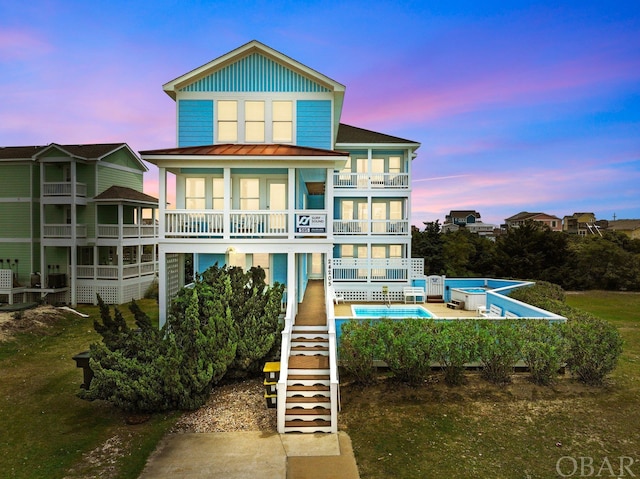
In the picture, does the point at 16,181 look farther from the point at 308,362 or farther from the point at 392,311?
the point at 308,362

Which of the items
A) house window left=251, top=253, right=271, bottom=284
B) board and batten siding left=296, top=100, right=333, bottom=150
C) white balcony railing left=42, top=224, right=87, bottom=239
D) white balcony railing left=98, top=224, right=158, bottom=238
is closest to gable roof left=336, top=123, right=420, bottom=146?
board and batten siding left=296, top=100, right=333, bottom=150

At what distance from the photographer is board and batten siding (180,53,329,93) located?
16.1m

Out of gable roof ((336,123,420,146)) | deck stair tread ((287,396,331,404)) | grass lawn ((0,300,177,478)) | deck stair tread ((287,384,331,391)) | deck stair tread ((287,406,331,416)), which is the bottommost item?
grass lawn ((0,300,177,478))

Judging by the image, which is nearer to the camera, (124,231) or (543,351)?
(543,351)

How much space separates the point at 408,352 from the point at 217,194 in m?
9.35

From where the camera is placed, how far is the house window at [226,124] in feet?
52.7

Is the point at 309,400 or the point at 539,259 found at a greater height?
the point at 539,259

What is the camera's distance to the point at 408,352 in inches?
396

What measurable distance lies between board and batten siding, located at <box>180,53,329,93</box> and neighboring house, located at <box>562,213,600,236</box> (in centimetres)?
9897

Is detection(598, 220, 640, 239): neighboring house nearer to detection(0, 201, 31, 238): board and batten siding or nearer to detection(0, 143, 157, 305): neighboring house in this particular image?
detection(0, 143, 157, 305): neighboring house

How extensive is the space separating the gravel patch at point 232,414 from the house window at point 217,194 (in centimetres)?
715

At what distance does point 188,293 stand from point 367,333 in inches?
198

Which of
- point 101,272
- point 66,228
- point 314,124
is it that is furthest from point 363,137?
point 66,228

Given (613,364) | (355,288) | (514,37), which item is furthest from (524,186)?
(613,364)
